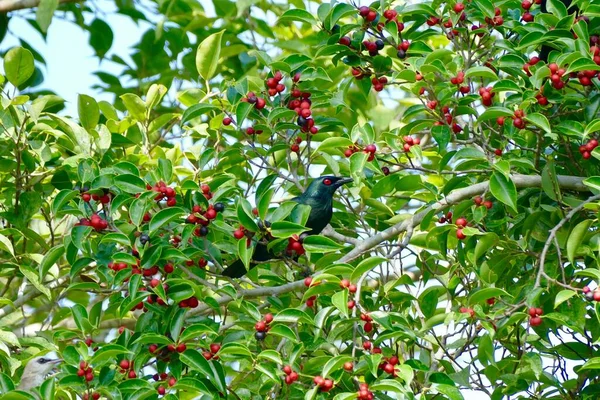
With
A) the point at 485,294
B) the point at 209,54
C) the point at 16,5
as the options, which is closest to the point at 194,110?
the point at 209,54

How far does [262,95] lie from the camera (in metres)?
4.26

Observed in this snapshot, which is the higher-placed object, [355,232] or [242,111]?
[242,111]

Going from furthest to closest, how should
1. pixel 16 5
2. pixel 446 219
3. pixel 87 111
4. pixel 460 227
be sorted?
pixel 16 5 < pixel 87 111 < pixel 446 219 < pixel 460 227

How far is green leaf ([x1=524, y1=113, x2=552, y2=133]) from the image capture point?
11.8ft

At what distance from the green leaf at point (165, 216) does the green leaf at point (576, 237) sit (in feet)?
4.02

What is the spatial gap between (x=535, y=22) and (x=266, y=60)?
96cm

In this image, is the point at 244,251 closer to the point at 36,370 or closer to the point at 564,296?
the point at 564,296

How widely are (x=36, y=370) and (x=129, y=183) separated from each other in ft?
4.59

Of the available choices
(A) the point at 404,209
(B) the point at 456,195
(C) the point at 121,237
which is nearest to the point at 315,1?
(A) the point at 404,209

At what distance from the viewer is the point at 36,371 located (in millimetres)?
4746

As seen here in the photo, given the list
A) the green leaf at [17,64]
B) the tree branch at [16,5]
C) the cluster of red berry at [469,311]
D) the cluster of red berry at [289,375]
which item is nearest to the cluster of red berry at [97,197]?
the cluster of red berry at [289,375]

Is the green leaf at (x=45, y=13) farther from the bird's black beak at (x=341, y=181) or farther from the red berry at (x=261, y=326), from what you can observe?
the red berry at (x=261, y=326)

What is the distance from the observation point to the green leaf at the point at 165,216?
357 cm

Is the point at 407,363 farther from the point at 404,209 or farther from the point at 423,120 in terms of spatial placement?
the point at 404,209
